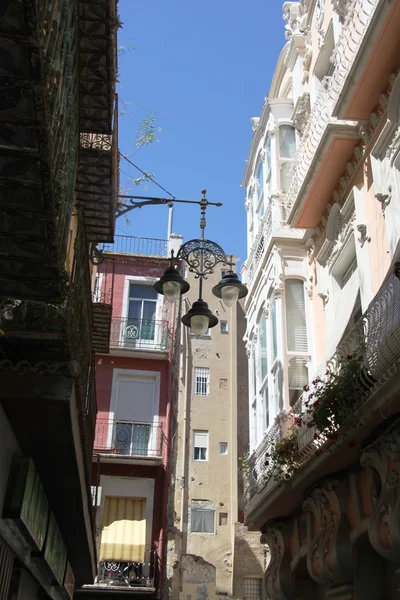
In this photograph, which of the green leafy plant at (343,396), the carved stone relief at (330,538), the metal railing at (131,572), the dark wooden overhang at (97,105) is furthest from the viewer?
the metal railing at (131,572)

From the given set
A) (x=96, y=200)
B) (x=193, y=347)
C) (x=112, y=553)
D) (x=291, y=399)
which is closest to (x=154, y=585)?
(x=112, y=553)

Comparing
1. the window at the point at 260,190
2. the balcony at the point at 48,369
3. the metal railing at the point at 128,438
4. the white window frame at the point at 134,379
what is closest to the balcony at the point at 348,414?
the balcony at the point at 48,369

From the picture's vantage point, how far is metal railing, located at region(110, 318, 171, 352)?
77.0 feet

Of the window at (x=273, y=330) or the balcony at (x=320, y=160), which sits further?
the window at (x=273, y=330)

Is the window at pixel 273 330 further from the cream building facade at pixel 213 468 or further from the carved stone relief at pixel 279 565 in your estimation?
the cream building facade at pixel 213 468

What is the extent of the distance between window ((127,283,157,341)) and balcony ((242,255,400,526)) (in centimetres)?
1200

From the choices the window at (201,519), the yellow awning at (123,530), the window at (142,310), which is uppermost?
the window at (142,310)

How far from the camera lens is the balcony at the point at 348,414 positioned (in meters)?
7.30

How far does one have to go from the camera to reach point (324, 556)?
9680mm

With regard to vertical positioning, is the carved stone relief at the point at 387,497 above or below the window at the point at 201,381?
below

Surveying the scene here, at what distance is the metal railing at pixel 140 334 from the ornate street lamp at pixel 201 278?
43.9ft

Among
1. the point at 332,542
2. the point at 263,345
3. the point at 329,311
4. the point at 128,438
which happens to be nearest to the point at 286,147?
the point at 263,345

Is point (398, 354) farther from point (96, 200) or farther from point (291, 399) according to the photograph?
point (291, 399)

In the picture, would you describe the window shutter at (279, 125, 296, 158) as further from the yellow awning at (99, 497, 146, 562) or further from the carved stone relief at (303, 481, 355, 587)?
the yellow awning at (99, 497, 146, 562)
